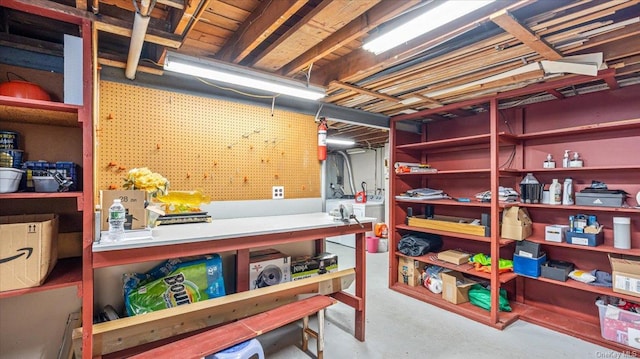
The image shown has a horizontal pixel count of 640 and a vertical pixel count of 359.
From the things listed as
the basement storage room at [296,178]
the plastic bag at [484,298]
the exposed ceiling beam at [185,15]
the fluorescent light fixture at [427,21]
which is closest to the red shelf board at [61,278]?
the basement storage room at [296,178]

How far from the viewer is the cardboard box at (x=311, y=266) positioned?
2.79 metres

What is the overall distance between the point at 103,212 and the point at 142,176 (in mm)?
283

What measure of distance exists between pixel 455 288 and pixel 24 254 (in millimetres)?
3632

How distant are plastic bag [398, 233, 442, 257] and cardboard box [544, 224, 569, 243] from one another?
123 centimetres

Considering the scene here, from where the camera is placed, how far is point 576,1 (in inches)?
59.6

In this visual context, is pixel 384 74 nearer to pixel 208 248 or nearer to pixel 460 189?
pixel 208 248

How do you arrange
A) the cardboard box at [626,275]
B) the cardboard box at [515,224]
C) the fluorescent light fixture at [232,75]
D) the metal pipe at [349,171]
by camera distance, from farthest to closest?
1. the metal pipe at [349,171]
2. the cardboard box at [515,224]
3. the cardboard box at [626,275]
4. the fluorescent light fixture at [232,75]

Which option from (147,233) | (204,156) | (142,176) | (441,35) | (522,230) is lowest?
(522,230)

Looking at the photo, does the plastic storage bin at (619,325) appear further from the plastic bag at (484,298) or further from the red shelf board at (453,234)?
the red shelf board at (453,234)

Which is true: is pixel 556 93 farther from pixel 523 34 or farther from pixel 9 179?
pixel 9 179

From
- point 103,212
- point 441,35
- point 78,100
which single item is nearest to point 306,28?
point 441,35

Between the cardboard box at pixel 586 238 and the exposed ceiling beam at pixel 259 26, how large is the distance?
125 inches

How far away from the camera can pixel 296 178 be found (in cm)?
310

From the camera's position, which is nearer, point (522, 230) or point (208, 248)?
point (208, 248)
